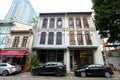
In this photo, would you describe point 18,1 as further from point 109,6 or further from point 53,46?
point 109,6

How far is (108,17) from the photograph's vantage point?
13.6 meters

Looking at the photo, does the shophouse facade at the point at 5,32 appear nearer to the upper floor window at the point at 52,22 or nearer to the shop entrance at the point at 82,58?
the upper floor window at the point at 52,22

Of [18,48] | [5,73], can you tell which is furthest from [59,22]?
[5,73]

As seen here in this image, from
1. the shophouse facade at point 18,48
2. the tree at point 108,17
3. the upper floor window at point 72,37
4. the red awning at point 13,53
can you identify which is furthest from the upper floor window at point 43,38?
the tree at point 108,17

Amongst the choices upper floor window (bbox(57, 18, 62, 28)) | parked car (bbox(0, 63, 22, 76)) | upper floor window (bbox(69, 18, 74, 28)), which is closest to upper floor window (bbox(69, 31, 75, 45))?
upper floor window (bbox(69, 18, 74, 28))

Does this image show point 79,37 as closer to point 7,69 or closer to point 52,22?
point 52,22

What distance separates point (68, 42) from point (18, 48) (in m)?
7.63

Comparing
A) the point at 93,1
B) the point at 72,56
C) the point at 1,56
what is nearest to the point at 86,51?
the point at 72,56

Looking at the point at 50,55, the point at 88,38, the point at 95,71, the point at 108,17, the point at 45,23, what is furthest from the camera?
the point at 45,23

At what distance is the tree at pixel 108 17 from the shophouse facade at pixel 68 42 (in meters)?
3.52

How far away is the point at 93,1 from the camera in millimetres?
15344

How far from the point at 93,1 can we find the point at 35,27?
10440 millimetres

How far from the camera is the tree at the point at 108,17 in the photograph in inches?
518

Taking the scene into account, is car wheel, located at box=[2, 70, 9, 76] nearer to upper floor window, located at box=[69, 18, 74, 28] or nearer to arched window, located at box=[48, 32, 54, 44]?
arched window, located at box=[48, 32, 54, 44]
